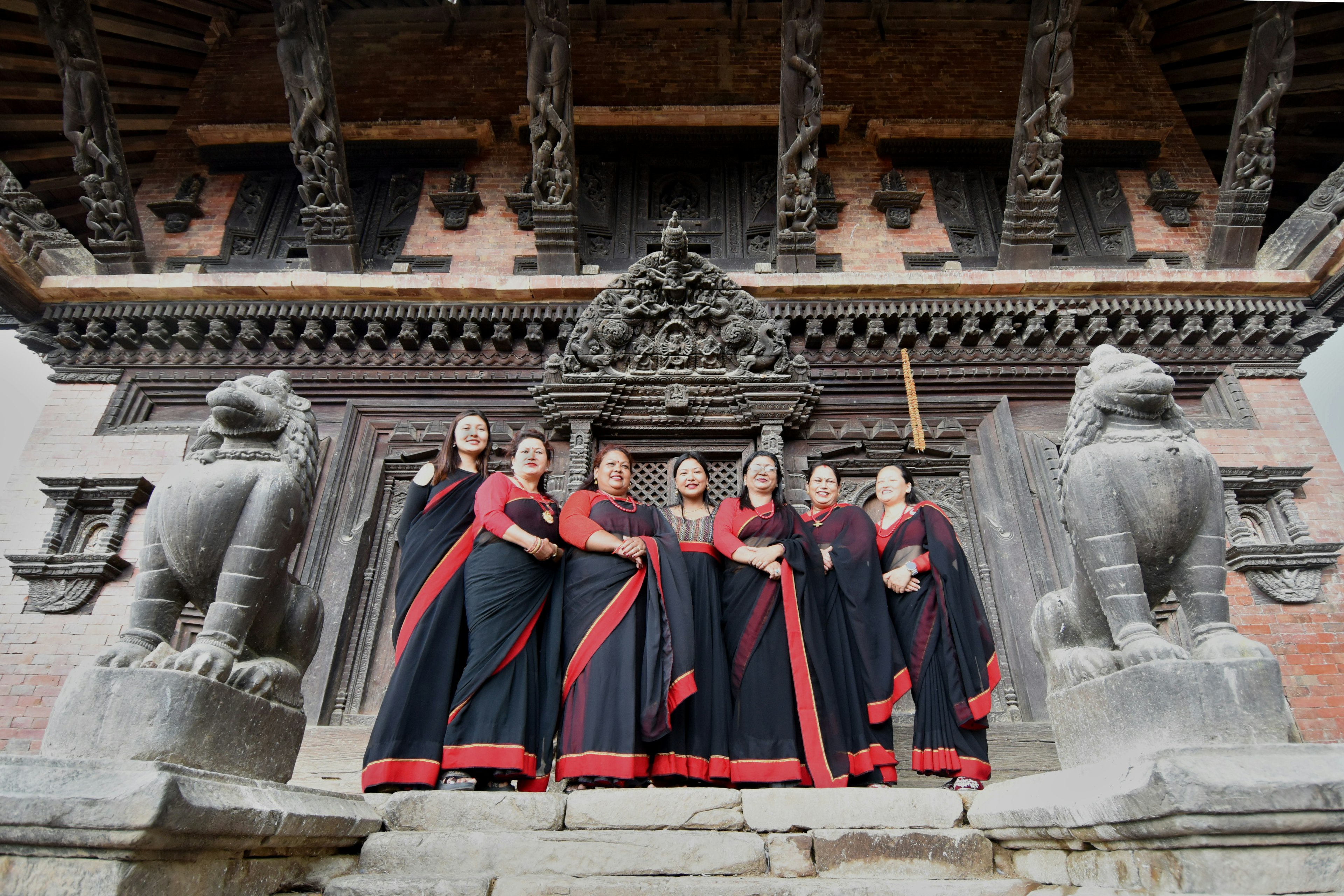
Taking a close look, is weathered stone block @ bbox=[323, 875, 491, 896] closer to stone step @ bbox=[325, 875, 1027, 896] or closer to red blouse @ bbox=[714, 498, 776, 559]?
stone step @ bbox=[325, 875, 1027, 896]

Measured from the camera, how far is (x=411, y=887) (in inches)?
78.7

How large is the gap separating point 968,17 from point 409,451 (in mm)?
6963

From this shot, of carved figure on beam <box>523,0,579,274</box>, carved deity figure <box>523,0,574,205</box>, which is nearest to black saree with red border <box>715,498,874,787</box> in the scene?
carved figure on beam <box>523,0,579,274</box>

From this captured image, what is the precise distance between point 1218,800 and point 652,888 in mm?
1330

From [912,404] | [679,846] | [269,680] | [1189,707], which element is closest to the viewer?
[1189,707]

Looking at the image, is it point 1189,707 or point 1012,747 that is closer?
point 1189,707

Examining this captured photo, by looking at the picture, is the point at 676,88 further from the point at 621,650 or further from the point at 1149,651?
the point at 1149,651

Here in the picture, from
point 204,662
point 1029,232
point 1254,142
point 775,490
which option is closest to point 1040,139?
point 1029,232

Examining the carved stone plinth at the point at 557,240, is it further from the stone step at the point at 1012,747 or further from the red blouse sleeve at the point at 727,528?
the stone step at the point at 1012,747

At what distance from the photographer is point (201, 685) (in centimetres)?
221

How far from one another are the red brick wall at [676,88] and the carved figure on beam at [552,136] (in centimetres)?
68

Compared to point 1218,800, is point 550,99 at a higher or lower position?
higher

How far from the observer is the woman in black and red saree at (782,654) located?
9.98 ft

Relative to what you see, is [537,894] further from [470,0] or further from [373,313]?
[470,0]
